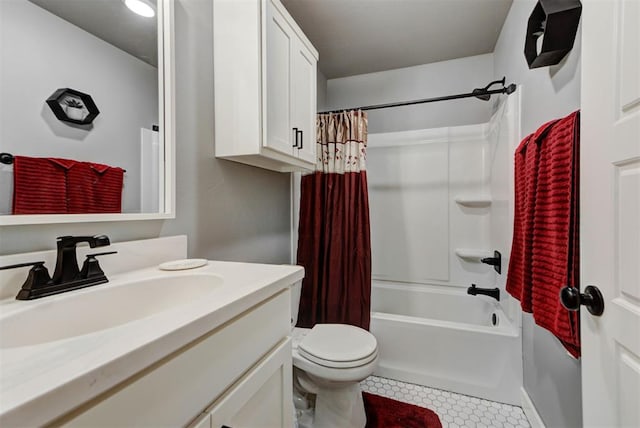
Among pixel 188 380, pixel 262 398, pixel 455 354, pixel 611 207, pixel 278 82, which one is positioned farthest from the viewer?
pixel 455 354

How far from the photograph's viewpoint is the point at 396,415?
4.90 ft

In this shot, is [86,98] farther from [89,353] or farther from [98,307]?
[89,353]

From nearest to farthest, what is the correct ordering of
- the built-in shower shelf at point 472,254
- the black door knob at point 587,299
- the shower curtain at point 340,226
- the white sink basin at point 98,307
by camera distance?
the white sink basin at point 98,307
the black door knob at point 587,299
the shower curtain at point 340,226
the built-in shower shelf at point 472,254

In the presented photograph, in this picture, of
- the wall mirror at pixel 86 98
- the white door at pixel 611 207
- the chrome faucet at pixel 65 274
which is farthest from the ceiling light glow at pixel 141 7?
the white door at pixel 611 207

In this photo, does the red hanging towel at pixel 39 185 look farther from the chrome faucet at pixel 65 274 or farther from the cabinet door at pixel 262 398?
the cabinet door at pixel 262 398

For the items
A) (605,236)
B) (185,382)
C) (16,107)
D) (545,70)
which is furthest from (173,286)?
(545,70)

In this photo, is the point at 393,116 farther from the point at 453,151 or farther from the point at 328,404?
the point at 328,404

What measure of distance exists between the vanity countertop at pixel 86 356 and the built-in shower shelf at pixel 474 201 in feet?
6.84

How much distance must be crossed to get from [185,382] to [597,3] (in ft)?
4.06

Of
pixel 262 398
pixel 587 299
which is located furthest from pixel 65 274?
pixel 587 299

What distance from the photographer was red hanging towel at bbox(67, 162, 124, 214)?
0.79 metres

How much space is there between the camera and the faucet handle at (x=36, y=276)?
2.11 ft

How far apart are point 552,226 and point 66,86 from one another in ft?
5.18

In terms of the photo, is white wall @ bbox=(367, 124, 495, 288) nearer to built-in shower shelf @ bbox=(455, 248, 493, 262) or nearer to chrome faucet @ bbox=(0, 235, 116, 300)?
built-in shower shelf @ bbox=(455, 248, 493, 262)
